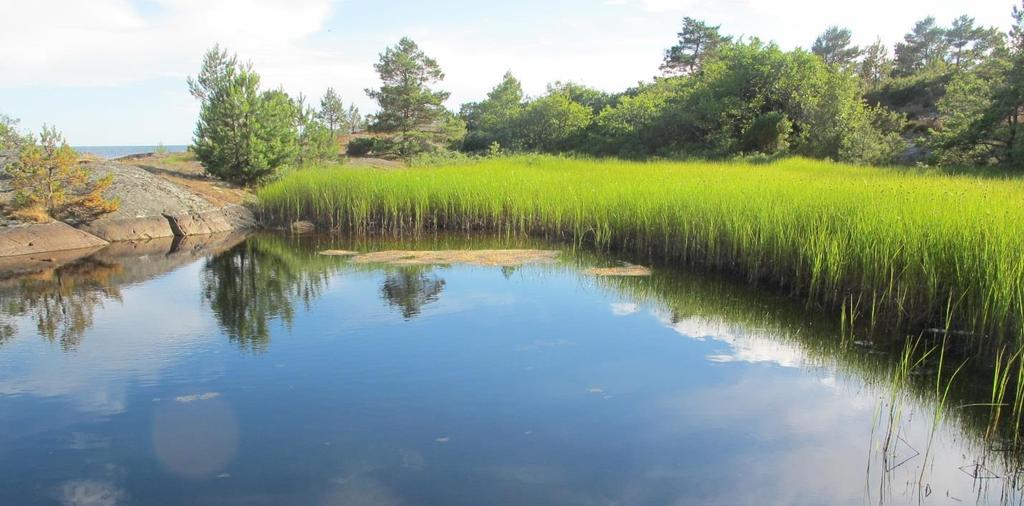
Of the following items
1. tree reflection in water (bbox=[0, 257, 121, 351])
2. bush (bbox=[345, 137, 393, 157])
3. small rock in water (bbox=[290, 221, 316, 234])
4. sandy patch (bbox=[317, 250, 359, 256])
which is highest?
bush (bbox=[345, 137, 393, 157])

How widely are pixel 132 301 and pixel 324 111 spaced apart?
3098 centimetres

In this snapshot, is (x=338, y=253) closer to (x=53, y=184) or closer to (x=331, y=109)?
(x=53, y=184)

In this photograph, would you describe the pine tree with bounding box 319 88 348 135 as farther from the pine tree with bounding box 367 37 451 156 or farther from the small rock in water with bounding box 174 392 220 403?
the small rock in water with bounding box 174 392 220 403

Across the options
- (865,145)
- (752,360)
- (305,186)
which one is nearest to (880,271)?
(752,360)

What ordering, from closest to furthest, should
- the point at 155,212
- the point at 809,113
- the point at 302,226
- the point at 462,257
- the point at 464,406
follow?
the point at 464,406, the point at 462,257, the point at 155,212, the point at 302,226, the point at 809,113

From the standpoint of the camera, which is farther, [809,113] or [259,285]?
[809,113]

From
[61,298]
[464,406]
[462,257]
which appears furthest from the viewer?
[462,257]

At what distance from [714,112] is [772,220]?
50.9 feet

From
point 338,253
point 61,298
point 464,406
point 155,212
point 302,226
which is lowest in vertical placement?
point 464,406

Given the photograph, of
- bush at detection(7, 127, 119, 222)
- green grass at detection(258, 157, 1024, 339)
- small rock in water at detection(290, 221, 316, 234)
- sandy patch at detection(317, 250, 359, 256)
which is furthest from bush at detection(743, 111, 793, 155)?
bush at detection(7, 127, 119, 222)

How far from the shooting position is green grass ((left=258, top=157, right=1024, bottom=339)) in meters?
5.46

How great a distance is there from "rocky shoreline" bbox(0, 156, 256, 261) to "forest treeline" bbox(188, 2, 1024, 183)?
189 cm

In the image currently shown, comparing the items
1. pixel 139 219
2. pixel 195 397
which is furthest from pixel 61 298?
pixel 139 219

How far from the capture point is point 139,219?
1280 cm
